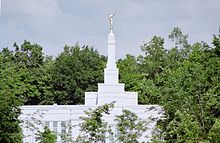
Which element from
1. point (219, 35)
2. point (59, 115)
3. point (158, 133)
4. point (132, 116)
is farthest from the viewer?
point (59, 115)

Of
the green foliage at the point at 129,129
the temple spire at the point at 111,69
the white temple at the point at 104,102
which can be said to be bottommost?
the green foliage at the point at 129,129

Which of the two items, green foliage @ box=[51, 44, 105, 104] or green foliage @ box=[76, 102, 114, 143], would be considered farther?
green foliage @ box=[51, 44, 105, 104]

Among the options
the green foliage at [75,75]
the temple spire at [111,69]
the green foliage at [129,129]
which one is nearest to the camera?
the green foliage at [129,129]

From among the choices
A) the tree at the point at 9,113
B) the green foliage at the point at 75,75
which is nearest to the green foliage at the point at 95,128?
the tree at the point at 9,113

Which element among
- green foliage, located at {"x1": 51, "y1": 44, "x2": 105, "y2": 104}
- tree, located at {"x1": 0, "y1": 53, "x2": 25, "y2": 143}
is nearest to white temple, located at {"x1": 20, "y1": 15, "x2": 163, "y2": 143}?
green foliage, located at {"x1": 51, "y1": 44, "x2": 105, "y2": 104}

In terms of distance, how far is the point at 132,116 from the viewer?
42.3 feet

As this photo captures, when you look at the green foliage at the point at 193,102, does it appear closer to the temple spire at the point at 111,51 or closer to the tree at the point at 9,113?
the tree at the point at 9,113

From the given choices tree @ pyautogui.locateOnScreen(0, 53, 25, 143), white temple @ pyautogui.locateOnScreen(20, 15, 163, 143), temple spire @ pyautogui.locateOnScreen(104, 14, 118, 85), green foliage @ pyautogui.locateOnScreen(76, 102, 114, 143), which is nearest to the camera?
tree @ pyautogui.locateOnScreen(0, 53, 25, 143)

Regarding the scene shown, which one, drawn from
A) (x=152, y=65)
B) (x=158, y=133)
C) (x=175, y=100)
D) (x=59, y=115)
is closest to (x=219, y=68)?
(x=175, y=100)

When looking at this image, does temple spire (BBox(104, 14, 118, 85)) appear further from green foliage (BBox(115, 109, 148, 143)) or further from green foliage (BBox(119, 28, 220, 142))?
green foliage (BBox(115, 109, 148, 143))

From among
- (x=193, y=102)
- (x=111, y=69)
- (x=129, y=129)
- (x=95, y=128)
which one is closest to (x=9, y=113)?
(x=95, y=128)

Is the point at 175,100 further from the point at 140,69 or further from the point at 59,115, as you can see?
the point at 140,69

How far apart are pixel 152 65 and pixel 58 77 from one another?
5588 mm

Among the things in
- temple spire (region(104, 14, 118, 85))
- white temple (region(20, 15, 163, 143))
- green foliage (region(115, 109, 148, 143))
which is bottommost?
green foliage (region(115, 109, 148, 143))
